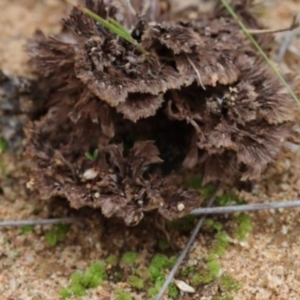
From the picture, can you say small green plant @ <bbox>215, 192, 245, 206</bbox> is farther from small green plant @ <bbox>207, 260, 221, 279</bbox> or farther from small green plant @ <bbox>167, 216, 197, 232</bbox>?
small green plant @ <bbox>207, 260, 221, 279</bbox>

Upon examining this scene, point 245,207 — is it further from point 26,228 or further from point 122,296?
point 26,228

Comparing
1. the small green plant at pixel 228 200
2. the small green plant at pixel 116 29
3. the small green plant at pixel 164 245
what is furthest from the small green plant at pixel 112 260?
the small green plant at pixel 116 29

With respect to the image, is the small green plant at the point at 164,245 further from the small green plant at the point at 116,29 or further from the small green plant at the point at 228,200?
the small green plant at the point at 116,29

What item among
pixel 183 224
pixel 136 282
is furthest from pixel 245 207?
pixel 136 282

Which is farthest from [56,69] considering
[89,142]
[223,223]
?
[223,223]

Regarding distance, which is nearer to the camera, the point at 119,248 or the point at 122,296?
the point at 122,296

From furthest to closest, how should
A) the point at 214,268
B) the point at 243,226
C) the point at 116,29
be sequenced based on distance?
the point at 243,226
the point at 214,268
the point at 116,29

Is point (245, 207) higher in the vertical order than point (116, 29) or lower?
lower
